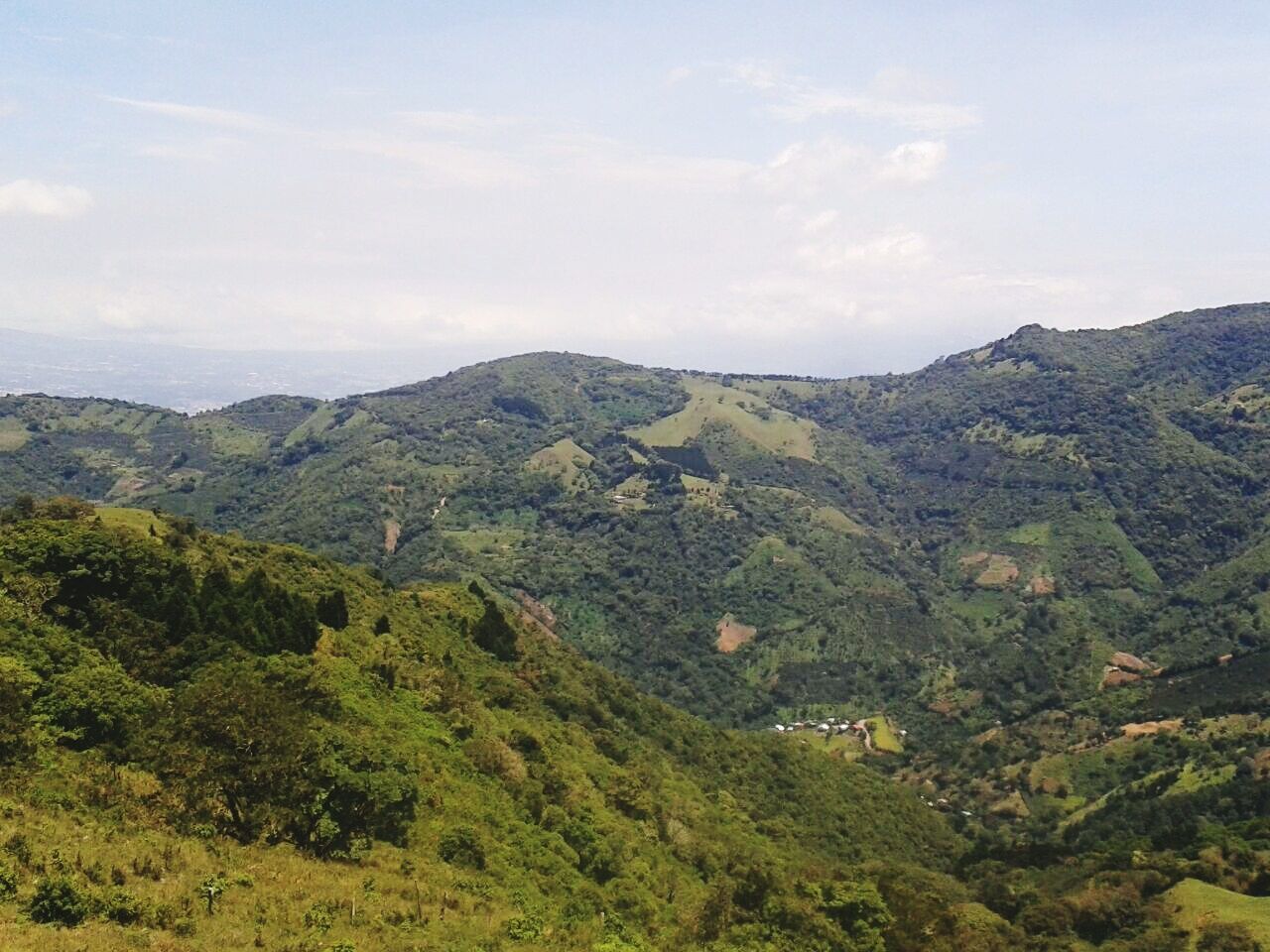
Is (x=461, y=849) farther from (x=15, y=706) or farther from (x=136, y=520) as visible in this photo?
(x=136, y=520)

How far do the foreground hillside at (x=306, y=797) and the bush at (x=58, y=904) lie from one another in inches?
2.1

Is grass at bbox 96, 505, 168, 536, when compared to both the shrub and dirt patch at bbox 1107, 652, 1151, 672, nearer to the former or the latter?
the shrub

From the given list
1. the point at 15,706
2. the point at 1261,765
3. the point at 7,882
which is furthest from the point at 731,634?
the point at 7,882

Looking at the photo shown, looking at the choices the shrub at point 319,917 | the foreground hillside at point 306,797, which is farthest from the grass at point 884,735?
the shrub at point 319,917

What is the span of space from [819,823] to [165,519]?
62.5 m

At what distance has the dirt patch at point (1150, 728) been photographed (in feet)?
364

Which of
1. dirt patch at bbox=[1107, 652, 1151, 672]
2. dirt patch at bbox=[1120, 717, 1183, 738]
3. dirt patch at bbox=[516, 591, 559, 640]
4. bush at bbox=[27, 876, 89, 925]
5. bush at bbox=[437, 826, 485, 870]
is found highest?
bush at bbox=[27, 876, 89, 925]

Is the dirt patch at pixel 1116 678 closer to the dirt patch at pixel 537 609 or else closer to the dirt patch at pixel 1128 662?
the dirt patch at pixel 1128 662

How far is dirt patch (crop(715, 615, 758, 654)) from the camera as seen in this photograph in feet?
610

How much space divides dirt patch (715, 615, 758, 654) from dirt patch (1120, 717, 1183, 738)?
82.7 metres

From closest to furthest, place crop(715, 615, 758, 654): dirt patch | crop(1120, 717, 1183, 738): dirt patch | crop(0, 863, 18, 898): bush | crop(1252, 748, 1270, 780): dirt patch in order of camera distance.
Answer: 1. crop(0, 863, 18, 898): bush
2. crop(1252, 748, 1270, 780): dirt patch
3. crop(1120, 717, 1183, 738): dirt patch
4. crop(715, 615, 758, 654): dirt patch

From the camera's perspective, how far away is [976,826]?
100938mm

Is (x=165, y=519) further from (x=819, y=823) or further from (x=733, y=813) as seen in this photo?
(x=819, y=823)

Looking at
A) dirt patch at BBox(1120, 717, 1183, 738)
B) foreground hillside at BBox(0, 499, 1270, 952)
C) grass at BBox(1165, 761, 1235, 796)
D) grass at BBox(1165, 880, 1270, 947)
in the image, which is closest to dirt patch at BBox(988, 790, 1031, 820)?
grass at BBox(1165, 761, 1235, 796)
